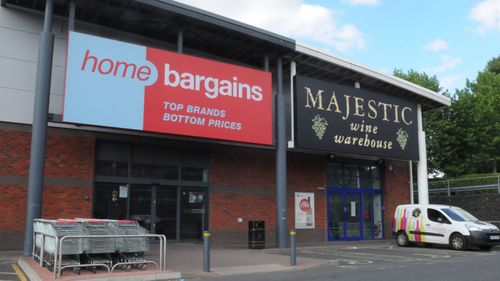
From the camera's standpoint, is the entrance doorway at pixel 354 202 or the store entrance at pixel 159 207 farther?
the entrance doorway at pixel 354 202

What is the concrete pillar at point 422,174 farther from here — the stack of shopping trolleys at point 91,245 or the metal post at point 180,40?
the stack of shopping trolleys at point 91,245

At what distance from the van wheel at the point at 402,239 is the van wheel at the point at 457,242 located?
2.17m

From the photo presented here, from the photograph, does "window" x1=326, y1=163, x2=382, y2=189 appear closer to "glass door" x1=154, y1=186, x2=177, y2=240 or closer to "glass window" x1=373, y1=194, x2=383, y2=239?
"glass window" x1=373, y1=194, x2=383, y2=239

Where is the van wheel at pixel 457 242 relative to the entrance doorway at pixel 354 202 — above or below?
below

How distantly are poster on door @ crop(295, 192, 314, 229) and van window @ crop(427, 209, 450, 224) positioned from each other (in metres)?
5.28

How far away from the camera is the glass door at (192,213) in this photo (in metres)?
19.2

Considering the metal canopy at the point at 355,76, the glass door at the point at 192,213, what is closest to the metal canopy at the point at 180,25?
the metal canopy at the point at 355,76

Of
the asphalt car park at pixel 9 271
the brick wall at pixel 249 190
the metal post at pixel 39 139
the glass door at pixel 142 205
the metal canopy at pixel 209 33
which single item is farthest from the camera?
the brick wall at pixel 249 190

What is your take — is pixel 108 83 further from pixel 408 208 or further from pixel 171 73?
pixel 408 208

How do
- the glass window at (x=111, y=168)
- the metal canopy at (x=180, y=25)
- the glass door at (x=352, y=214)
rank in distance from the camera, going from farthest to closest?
the glass door at (x=352, y=214) < the glass window at (x=111, y=168) < the metal canopy at (x=180, y=25)

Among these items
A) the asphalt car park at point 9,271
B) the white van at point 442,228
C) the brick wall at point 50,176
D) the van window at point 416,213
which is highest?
the brick wall at point 50,176

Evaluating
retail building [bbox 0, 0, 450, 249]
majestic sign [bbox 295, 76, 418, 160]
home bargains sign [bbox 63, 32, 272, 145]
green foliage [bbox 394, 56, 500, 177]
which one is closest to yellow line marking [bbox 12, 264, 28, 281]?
retail building [bbox 0, 0, 450, 249]

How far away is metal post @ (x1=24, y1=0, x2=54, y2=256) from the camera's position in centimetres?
1435

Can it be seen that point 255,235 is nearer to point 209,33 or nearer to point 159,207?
point 159,207
